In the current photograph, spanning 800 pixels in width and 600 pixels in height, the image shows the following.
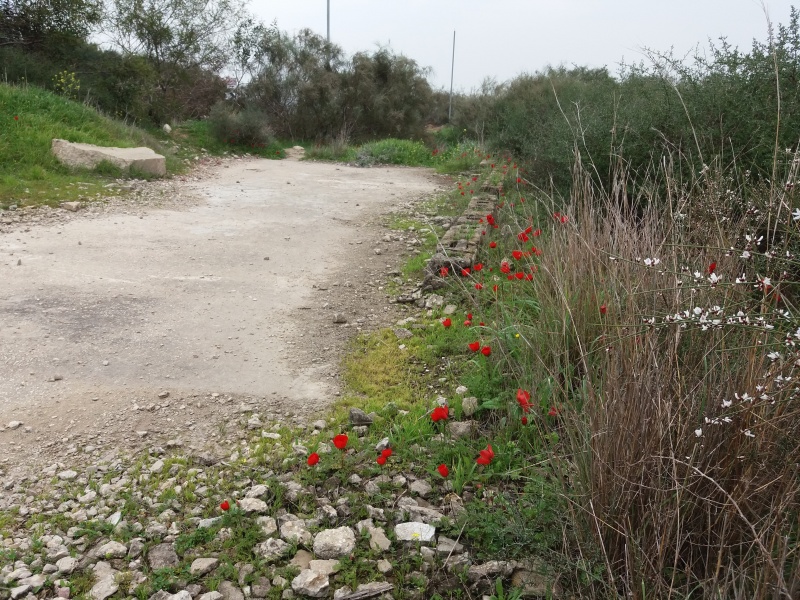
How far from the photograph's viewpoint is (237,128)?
573 inches

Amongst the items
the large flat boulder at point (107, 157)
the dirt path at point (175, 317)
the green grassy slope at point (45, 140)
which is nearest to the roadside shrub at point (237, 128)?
the green grassy slope at point (45, 140)

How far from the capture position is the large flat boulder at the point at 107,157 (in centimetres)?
895

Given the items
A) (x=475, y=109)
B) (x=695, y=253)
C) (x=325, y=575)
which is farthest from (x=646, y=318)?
(x=475, y=109)

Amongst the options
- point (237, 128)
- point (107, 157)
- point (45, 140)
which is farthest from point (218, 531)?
point (237, 128)

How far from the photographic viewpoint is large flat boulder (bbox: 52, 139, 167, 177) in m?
8.95

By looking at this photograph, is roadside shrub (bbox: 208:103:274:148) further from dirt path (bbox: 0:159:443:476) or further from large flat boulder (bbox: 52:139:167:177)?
dirt path (bbox: 0:159:443:476)

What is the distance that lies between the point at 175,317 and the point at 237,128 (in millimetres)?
11098

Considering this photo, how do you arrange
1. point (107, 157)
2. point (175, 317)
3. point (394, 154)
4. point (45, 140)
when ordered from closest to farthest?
point (175, 317), point (45, 140), point (107, 157), point (394, 154)

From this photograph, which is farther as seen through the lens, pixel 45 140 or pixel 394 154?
pixel 394 154

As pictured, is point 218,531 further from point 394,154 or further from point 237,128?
point 237,128

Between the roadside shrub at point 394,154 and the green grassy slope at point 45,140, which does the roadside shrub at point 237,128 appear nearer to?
the roadside shrub at point 394,154

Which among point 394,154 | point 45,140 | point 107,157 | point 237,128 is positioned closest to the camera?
point 45,140

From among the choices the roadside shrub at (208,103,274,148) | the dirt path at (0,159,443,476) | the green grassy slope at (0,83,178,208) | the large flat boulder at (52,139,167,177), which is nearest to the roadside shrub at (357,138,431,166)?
the roadside shrub at (208,103,274,148)

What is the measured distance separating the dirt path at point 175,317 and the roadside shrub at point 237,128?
7.20 meters
